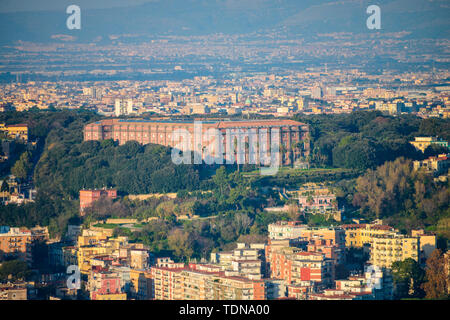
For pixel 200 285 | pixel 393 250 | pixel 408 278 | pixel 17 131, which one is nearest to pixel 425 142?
pixel 393 250

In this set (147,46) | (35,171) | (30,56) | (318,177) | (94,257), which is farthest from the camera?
(147,46)

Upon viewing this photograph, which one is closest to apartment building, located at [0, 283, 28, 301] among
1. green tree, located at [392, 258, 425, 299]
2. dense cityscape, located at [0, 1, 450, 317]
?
dense cityscape, located at [0, 1, 450, 317]

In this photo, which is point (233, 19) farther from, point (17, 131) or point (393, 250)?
point (393, 250)

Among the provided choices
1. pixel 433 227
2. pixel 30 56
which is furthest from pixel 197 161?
pixel 30 56

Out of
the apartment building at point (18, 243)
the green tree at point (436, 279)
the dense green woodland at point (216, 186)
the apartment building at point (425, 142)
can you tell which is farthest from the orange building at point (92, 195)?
the green tree at point (436, 279)

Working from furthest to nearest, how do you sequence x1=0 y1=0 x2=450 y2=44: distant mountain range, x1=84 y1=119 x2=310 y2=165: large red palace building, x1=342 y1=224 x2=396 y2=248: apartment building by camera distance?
x1=0 y1=0 x2=450 y2=44: distant mountain range, x1=84 y1=119 x2=310 y2=165: large red palace building, x1=342 y1=224 x2=396 y2=248: apartment building

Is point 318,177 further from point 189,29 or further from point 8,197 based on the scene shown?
point 189,29

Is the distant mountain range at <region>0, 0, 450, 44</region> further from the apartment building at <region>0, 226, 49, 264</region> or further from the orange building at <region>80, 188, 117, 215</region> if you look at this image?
the apartment building at <region>0, 226, 49, 264</region>
